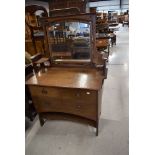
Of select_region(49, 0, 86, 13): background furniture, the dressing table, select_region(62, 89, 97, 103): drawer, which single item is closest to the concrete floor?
the dressing table

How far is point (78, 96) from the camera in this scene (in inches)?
70.9

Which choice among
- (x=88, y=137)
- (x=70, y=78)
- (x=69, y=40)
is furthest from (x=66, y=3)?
(x=88, y=137)

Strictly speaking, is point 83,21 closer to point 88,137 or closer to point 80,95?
point 80,95

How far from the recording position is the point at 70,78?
190 cm

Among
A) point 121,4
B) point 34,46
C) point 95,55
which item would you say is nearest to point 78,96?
point 95,55

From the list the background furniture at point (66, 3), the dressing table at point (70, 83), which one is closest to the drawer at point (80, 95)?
the dressing table at point (70, 83)

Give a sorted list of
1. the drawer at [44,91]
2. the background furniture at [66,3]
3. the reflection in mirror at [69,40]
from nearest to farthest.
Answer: the drawer at [44,91], the reflection in mirror at [69,40], the background furniture at [66,3]

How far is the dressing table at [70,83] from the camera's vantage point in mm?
1776

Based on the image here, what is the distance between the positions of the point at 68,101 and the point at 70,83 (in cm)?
24

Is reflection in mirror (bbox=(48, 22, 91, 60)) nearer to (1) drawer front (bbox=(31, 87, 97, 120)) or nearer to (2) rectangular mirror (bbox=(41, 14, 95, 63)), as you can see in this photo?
(2) rectangular mirror (bbox=(41, 14, 95, 63))

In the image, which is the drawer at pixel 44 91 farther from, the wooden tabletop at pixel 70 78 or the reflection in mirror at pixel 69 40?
the reflection in mirror at pixel 69 40

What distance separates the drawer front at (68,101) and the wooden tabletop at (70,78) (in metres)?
0.06
